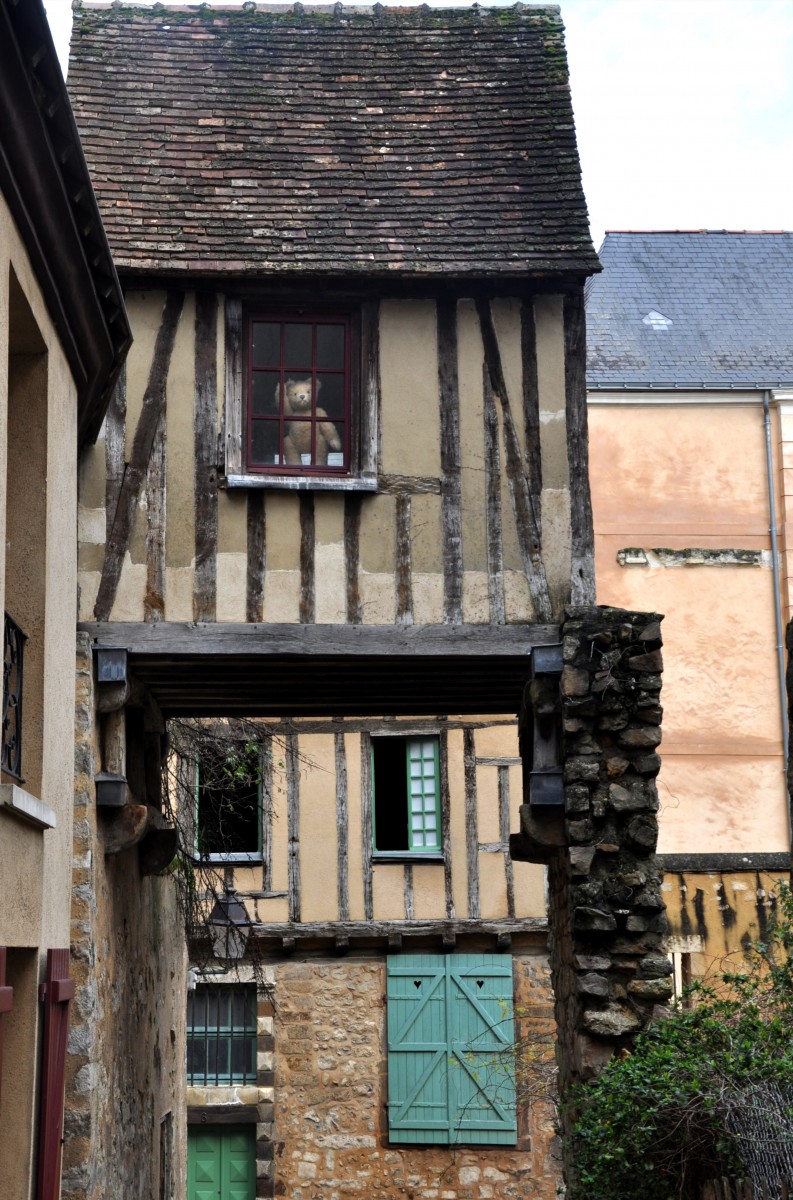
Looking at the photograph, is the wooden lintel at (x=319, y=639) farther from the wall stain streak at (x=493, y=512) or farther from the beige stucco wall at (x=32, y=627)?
the beige stucco wall at (x=32, y=627)

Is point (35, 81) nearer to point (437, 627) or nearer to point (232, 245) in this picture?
point (232, 245)

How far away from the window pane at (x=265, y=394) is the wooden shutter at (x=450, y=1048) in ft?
23.6

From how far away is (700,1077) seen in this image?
5500 mm

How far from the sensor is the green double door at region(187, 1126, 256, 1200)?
13.6 metres

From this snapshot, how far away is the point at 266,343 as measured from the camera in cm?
774

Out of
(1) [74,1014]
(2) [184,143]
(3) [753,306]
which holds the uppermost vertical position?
(3) [753,306]

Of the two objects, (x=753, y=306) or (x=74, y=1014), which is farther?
(x=753, y=306)

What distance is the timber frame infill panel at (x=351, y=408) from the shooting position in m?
7.36

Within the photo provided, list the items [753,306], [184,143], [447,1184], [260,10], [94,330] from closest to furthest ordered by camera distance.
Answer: [94,330] → [184,143] → [260,10] → [447,1184] → [753,306]

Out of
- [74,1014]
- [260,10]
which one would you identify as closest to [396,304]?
[260,10]

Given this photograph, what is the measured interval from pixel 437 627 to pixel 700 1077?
101 inches

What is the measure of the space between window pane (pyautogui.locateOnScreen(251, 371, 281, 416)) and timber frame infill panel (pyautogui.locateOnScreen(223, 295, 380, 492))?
14cm

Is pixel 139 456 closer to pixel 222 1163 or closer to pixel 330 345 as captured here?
pixel 330 345

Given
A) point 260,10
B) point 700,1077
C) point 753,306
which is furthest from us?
point 753,306
